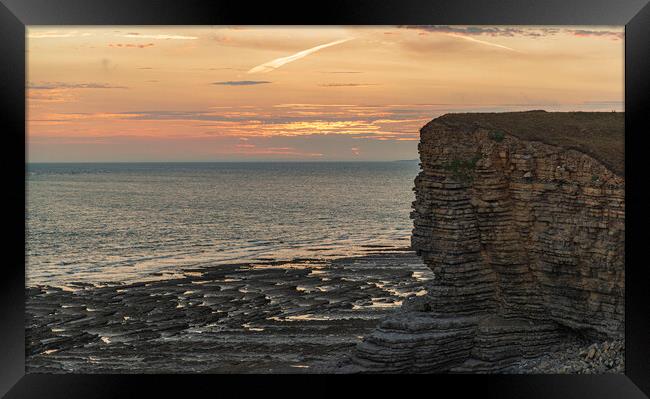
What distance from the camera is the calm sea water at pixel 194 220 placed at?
151 feet

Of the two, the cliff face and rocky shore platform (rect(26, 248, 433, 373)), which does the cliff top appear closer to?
the cliff face

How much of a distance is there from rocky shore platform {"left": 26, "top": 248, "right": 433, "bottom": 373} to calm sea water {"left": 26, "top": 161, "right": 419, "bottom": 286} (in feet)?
22.6

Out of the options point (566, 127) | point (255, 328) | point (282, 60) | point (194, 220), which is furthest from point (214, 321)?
point (194, 220)

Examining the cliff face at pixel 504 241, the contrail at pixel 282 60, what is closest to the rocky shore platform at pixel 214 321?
the cliff face at pixel 504 241

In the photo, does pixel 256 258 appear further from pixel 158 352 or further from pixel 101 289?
pixel 158 352

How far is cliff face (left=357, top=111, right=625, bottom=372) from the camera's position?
17.4 metres
